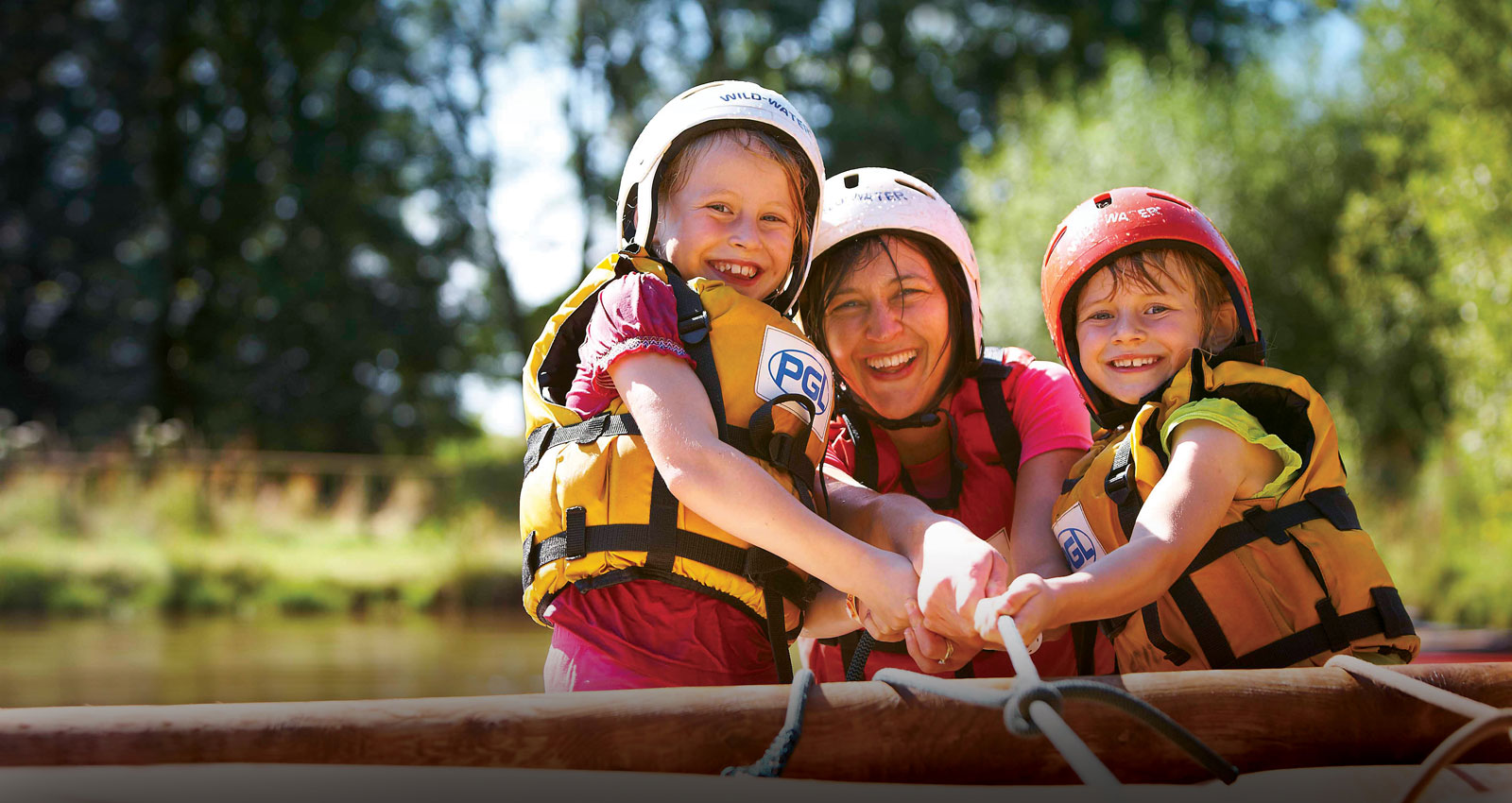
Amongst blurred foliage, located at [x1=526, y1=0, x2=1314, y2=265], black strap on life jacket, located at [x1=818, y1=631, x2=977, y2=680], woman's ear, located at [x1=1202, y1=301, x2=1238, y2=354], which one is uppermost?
blurred foliage, located at [x1=526, y1=0, x2=1314, y2=265]

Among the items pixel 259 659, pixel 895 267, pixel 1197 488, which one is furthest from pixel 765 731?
pixel 259 659

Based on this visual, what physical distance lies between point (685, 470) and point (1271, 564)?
113cm

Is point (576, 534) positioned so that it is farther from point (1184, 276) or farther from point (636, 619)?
point (1184, 276)

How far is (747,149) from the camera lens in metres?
2.26

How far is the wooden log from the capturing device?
4.06 ft

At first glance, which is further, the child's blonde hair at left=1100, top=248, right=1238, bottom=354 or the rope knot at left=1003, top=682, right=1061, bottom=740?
the child's blonde hair at left=1100, top=248, right=1238, bottom=354

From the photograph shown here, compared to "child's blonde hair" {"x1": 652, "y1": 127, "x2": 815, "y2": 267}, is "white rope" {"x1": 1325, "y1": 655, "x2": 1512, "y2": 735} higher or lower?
lower

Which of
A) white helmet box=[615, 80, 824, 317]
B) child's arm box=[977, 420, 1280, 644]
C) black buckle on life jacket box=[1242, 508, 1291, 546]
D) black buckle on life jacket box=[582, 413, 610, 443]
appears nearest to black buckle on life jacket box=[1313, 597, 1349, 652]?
black buckle on life jacket box=[1242, 508, 1291, 546]

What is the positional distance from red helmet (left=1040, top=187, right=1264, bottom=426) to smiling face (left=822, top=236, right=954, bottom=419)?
26 cm

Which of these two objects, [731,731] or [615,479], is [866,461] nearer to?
[615,479]

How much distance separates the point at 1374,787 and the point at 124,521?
51.4ft

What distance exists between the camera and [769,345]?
2064 mm

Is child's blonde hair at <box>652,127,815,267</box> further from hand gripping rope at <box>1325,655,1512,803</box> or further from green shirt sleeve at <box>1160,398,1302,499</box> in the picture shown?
hand gripping rope at <box>1325,655,1512,803</box>

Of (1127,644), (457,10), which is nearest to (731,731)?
(1127,644)
